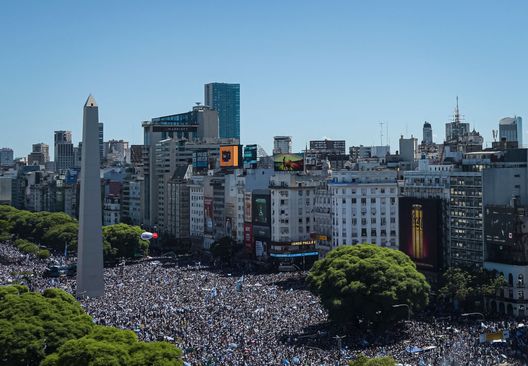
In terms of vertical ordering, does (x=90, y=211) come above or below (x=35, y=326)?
above

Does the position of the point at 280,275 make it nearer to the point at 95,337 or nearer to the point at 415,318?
the point at 415,318

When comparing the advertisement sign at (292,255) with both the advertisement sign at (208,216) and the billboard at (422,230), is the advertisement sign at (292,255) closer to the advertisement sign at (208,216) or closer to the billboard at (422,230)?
the billboard at (422,230)

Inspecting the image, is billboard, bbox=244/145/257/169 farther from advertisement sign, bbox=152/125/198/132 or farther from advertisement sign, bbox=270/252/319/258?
advertisement sign, bbox=152/125/198/132

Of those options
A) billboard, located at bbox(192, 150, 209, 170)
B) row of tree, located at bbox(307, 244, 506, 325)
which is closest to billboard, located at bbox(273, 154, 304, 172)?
billboard, located at bbox(192, 150, 209, 170)

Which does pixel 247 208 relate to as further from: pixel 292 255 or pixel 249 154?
pixel 249 154

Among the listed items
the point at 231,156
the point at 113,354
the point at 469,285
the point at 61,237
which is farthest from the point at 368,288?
the point at 231,156

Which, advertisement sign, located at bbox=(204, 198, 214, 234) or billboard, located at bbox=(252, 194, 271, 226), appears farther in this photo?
advertisement sign, located at bbox=(204, 198, 214, 234)

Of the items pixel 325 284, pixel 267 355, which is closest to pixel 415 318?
pixel 325 284
